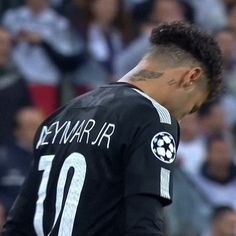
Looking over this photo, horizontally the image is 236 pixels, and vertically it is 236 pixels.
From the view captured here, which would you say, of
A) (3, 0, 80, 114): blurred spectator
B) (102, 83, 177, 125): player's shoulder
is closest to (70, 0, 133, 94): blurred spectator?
(3, 0, 80, 114): blurred spectator

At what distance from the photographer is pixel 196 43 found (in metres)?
3.45

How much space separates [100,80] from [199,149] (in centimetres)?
98

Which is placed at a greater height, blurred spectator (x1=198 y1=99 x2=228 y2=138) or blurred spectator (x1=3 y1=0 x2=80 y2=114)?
blurred spectator (x1=3 y1=0 x2=80 y2=114)

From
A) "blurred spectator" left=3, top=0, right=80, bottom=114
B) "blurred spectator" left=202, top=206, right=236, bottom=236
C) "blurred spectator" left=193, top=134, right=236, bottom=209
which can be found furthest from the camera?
"blurred spectator" left=3, top=0, right=80, bottom=114

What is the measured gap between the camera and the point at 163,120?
325cm

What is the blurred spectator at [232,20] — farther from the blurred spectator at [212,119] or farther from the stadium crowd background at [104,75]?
the blurred spectator at [212,119]

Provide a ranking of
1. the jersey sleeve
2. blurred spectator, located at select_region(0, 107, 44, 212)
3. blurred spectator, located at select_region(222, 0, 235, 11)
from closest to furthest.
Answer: the jersey sleeve, blurred spectator, located at select_region(0, 107, 44, 212), blurred spectator, located at select_region(222, 0, 235, 11)

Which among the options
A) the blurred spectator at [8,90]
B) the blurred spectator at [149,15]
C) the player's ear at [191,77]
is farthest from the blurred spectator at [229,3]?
the player's ear at [191,77]

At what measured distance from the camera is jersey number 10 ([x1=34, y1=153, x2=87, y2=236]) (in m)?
3.27

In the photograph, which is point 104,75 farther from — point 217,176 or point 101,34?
point 217,176

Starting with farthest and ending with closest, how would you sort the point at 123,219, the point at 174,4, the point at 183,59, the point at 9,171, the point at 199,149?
the point at 174,4
the point at 199,149
the point at 9,171
the point at 183,59
the point at 123,219

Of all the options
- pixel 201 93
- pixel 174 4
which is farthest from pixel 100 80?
pixel 201 93

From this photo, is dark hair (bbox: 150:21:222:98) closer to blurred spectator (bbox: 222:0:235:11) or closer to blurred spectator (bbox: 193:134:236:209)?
blurred spectator (bbox: 193:134:236:209)

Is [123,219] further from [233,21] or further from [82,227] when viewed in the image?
[233,21]
